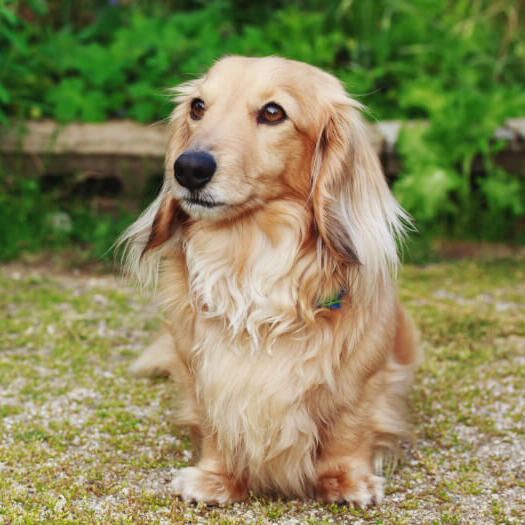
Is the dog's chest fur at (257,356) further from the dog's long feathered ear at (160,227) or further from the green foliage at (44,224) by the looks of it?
the green foliage at (44,224)

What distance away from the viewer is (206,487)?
2697mm

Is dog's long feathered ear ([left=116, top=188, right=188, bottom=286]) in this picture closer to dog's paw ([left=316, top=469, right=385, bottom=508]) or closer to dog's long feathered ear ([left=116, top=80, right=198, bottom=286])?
dog's long feathered ear ([left=116, top=80, right=198, bottom=286])

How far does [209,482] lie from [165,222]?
911 millimetres

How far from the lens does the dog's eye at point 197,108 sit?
2.80 meters

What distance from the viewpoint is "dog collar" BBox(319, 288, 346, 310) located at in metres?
2.65

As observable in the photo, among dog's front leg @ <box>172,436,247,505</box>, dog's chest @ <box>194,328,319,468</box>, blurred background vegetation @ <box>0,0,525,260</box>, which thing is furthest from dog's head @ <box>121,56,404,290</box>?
blurred background vegetation @ <box>0,0,525,260</box>

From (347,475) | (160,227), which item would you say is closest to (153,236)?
(160,227)

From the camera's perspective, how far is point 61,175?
5.73 m

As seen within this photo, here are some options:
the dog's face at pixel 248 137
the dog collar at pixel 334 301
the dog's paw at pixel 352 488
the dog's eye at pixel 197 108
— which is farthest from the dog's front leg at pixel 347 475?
the dog's eye at pixel 197 108

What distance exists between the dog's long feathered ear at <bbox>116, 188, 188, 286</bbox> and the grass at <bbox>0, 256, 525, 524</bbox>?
2.18 feet

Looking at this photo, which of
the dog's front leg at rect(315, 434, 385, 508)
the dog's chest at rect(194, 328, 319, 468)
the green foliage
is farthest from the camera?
the green foliage

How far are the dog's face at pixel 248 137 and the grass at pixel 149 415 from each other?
98 cm

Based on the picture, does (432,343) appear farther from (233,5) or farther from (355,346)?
(233,5)

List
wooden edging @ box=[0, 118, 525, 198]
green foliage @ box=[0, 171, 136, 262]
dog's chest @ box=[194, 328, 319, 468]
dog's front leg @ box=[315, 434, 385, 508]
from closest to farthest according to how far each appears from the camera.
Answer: dog's chest @ box=[194, 328, 319, 468] < dog's front leg @ box=[315, 434, 385, 508] < green foliage @ box=[0, 171, 136, 262] < wooden edging @ box=[0, 118, 525, 198]
